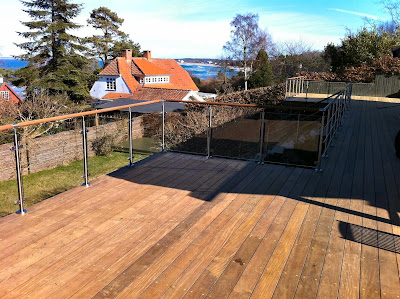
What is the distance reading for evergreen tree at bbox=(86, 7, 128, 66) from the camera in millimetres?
31844

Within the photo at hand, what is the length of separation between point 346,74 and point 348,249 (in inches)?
783

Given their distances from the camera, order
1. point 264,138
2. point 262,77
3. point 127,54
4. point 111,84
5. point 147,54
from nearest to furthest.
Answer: point 264,138 < point 262,77 < point 111,84 < point 127,54 < point 147,54

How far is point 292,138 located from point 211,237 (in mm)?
2848

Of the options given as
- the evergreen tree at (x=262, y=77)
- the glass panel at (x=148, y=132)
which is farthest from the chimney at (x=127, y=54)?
the glass panel at (x=148, y=132)

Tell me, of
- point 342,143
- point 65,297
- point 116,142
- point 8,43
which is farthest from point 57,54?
point 65,297

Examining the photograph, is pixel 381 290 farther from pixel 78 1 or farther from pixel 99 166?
pixel 78 1

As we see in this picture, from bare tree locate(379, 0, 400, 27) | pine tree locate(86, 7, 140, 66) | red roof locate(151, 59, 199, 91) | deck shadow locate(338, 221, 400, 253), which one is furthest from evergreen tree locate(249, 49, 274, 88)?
deck shadow locate(338, 221, 400, 253)

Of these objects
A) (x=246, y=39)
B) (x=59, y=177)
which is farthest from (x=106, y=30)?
(x=59, y=177)

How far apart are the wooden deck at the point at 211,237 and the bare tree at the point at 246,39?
2947cm

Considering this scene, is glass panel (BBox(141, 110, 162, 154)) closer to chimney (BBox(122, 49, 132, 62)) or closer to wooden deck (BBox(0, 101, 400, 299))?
wooden deck (BBox(0, 101, 400, 299))

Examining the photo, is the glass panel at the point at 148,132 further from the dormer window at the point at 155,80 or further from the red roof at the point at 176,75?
the red roof at the point at 176,75

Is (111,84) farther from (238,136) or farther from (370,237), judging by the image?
(370,237)

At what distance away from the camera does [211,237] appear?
280 cm

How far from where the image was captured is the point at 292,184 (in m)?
4.08
